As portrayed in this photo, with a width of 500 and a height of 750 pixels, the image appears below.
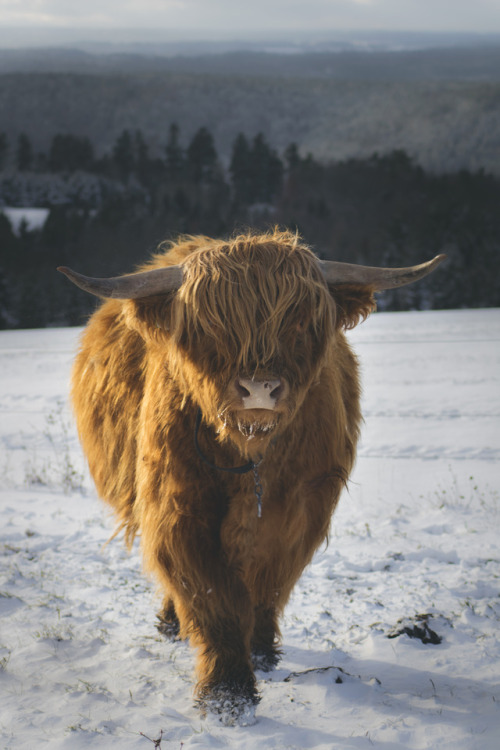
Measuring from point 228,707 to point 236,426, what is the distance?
124 centimetres

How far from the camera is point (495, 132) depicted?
7231 centimetres

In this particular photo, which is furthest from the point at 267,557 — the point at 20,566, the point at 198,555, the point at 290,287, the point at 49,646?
the point at 20,566

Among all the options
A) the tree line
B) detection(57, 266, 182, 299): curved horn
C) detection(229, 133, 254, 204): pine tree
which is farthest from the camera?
Answer: detection(229, 133, 254, 204): pine tree

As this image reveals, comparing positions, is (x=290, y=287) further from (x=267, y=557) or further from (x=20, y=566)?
(x=20, y=566)

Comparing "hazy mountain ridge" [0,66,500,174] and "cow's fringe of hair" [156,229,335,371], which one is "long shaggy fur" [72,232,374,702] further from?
"hazy mountain ridge" [0,66,500,174]

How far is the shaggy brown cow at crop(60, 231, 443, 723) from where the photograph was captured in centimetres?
231

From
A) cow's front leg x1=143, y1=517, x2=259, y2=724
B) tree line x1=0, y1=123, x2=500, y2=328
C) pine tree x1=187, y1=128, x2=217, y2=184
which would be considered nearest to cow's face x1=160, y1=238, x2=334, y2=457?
cow's front leg x1=143, y1=517, x2=259, y2=724

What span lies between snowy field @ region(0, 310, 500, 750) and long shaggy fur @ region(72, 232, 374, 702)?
32cm

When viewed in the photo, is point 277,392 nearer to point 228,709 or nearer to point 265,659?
point 228,709

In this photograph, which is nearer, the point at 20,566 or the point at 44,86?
the point at 20,566

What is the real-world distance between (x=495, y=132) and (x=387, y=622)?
260 feet

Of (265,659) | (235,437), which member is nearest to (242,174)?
(265,659)

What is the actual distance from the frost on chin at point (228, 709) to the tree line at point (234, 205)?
44.4 meters

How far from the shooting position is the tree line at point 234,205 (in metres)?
51.3
